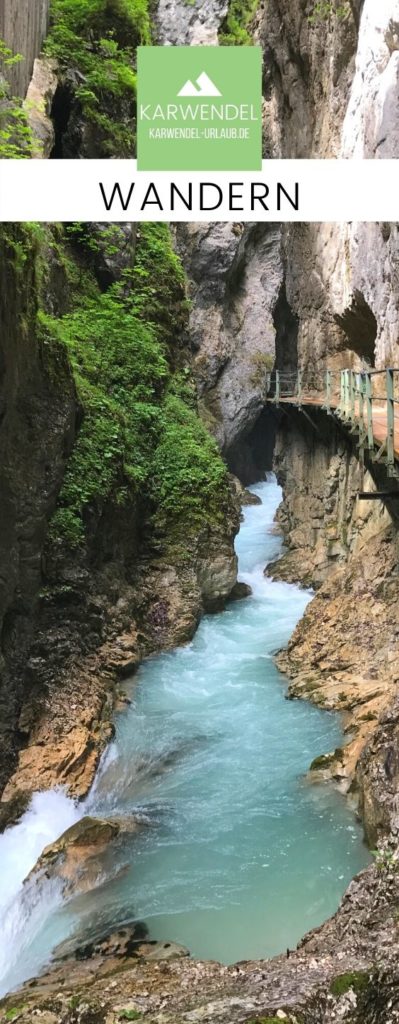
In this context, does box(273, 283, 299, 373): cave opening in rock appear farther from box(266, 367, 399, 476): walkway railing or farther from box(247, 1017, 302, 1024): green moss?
box(247, 1017, 302, 1024): green moss

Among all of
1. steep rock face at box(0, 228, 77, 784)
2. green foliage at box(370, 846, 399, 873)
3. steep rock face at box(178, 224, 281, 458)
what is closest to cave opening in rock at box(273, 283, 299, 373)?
steep rock face at box(178, 224, 281, 458)

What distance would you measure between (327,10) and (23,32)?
8.09 meters

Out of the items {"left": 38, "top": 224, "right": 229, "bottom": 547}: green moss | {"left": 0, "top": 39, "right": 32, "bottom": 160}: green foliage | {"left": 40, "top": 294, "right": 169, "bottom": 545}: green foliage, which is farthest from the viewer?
{"left": 38, "top": 224, "right": 229, "bottom": 547}: green moss

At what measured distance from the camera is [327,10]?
14609 mm

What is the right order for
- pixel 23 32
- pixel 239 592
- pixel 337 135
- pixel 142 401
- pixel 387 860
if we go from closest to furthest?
pixel 387 860 < pixel 23 32 < pixel 142 401 < pixel 239 592 < pixel 337 135

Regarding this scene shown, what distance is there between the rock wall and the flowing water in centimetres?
845

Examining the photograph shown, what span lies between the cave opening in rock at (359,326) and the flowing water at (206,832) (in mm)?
7729

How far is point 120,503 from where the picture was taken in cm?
1073

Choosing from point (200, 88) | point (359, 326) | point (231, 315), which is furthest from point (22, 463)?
point (231, 315)

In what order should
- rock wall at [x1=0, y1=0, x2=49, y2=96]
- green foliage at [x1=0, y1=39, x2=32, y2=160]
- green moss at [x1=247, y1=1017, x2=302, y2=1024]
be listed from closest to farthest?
green moss at [x1=247, y1=1017, x2=302, y2=1024] → green foliage at [x1=0, y1=39, x2=32, y2=160] → rock wall at [x1=0, y1=0, x2=49, y2=96]

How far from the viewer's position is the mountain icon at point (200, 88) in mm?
6379

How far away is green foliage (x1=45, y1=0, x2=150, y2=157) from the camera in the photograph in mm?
13078

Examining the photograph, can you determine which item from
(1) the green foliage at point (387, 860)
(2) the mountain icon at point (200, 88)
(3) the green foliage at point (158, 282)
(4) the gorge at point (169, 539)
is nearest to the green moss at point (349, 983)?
(4) the gorge at point (169, 539)

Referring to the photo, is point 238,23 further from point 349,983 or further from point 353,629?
point 349,983
